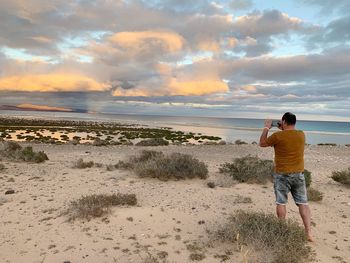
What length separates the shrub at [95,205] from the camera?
632cm

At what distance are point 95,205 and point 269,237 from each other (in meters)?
3.40

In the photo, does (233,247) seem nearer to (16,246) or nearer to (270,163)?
(16,246)

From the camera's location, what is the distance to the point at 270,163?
10641mm

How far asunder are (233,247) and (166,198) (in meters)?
2.90

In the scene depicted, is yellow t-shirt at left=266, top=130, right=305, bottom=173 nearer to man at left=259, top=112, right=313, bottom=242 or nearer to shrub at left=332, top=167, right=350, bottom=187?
man at left=259, top=112, right=313, bottom=242

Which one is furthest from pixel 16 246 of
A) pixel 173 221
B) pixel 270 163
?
pixel 270 163

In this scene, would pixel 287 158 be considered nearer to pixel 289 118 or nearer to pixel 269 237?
pixel 289 118

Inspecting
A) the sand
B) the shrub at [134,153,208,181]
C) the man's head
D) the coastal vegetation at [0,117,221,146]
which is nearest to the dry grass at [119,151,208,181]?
the shrub at [134,153,208,181]

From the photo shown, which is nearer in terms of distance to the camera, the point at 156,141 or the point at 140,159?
the point at 140,159

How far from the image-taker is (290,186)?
5.37 meters

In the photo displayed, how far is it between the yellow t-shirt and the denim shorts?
99 mm

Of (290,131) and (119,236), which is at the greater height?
(290,131)

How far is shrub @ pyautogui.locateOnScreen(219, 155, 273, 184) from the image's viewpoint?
9688 mm

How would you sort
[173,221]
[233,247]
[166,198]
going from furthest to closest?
[166,198] < [173,221] < [233,247]
